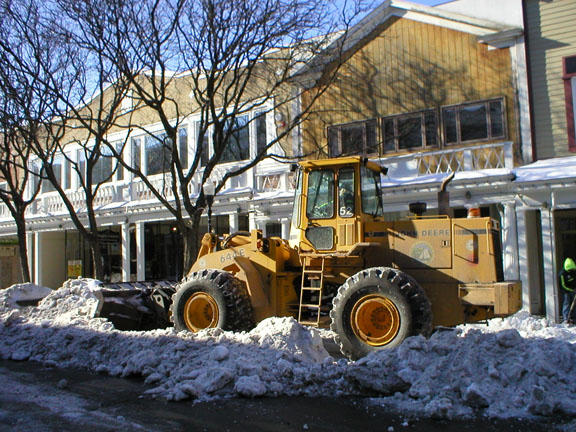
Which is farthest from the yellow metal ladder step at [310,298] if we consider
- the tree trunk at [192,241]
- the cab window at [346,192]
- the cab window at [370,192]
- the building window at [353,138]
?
the building window at [353,138]

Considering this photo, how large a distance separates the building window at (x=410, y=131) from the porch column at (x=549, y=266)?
3.97m

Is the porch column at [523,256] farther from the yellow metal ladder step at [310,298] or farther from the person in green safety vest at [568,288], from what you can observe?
the yellow metal ladder step at [310,298]

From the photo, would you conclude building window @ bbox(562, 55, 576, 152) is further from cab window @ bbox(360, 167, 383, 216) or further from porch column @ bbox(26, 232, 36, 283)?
porch column @ bbox(26, 232, 36, 283)

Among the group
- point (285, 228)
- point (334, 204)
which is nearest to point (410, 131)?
point (285, 228)

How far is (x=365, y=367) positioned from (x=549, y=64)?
1185cm

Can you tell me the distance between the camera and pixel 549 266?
14.7m

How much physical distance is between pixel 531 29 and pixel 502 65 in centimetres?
115

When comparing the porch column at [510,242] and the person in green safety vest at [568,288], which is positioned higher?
the porch column at [510,242]

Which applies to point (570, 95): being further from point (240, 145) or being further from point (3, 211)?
point (3, 211)

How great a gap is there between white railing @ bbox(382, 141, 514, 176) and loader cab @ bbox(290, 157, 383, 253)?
23.8 ft

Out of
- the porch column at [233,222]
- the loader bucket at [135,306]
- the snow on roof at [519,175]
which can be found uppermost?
the snow on roof at [519,175]

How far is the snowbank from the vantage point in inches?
253

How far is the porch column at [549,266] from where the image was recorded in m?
14.5

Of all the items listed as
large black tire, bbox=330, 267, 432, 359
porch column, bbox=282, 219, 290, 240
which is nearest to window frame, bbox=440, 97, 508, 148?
porch column, bbox=282, 219, 290, 240
